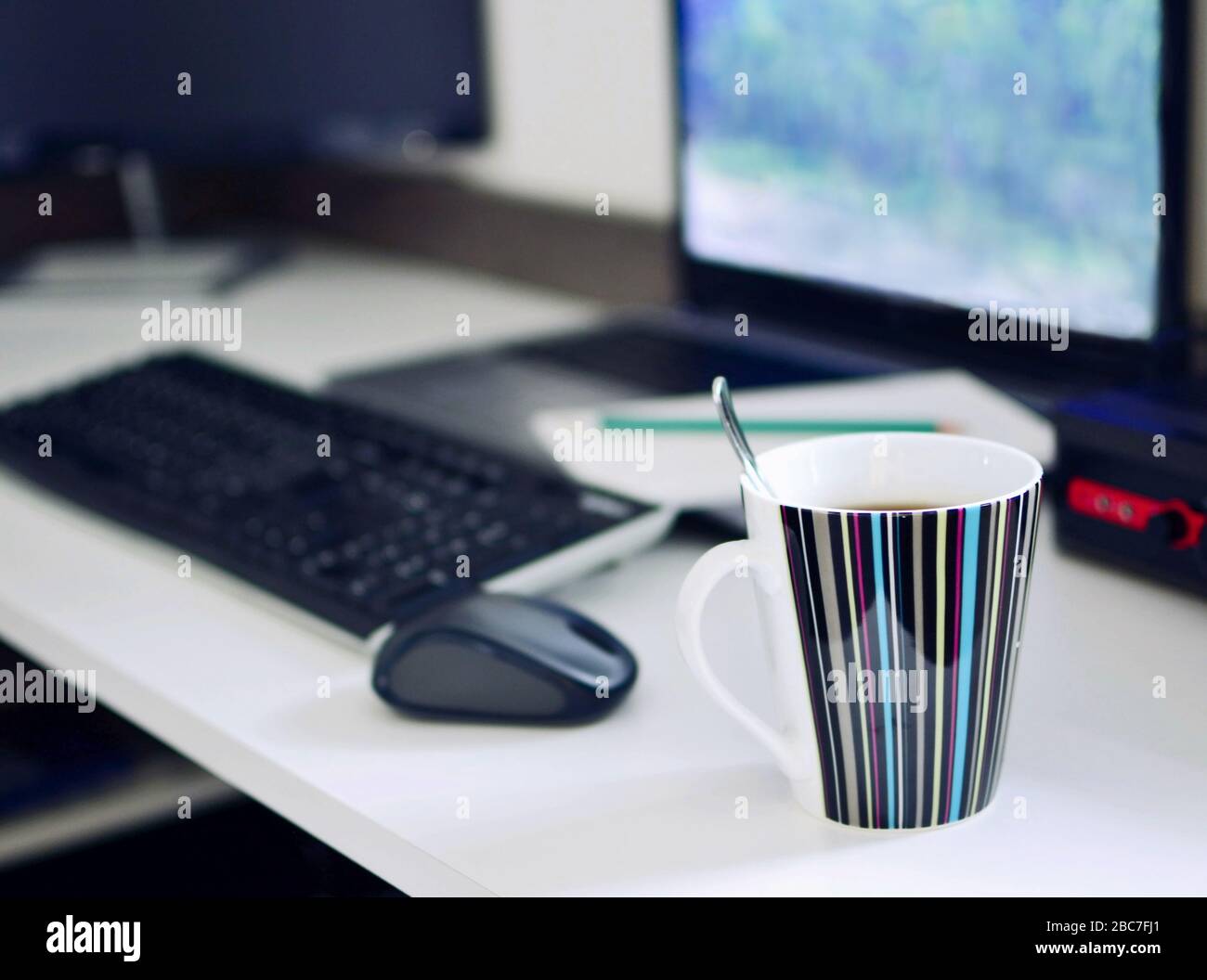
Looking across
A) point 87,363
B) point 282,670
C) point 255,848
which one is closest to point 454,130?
point 87,363

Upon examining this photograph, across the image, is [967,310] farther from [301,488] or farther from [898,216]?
[301,488]

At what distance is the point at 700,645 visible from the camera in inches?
19.0

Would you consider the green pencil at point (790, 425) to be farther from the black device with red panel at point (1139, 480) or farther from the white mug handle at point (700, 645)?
the white mug handle at point (700, 645)

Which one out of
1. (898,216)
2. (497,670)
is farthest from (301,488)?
(898,216)

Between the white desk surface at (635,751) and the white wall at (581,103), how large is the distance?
52 cm

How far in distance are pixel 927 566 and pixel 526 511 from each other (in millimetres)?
276

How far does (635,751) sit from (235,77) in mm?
910

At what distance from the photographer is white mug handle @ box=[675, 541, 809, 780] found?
476mm

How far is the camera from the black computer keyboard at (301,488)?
0.64 meters

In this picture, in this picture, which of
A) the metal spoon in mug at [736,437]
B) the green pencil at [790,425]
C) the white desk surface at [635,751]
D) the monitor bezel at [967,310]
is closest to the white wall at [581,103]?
the monitor bezel at [967,310]

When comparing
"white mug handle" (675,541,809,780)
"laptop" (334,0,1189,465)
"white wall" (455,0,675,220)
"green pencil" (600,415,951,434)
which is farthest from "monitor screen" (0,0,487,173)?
"white mug handle" (675,541,809,780)

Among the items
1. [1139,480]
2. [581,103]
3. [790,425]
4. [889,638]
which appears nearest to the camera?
[889,638]

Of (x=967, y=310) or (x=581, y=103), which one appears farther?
(x=581, y=103)
